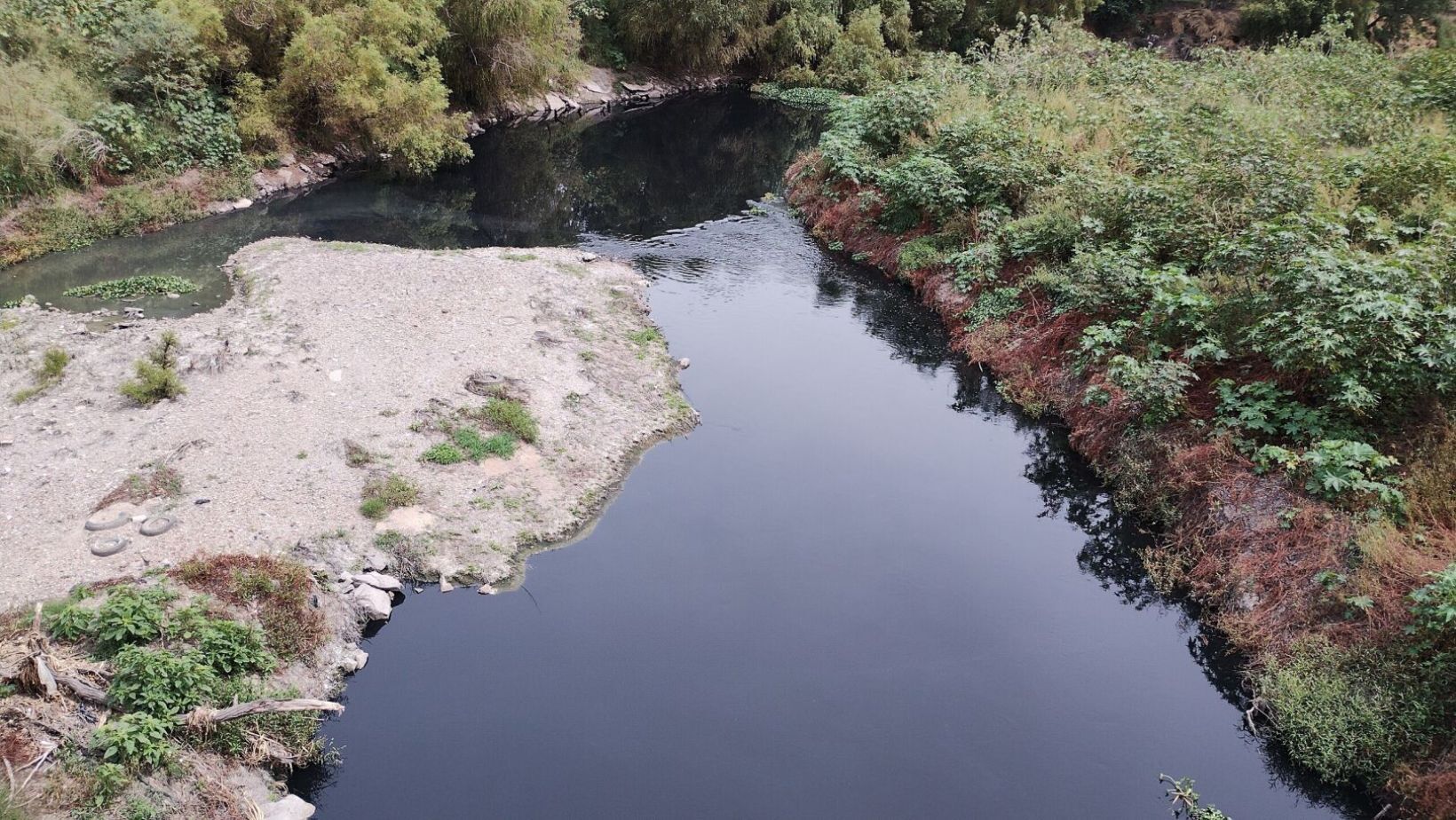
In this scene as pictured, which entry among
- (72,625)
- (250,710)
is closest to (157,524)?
(72,625)

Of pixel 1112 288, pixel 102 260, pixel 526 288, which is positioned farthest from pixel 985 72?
pixel 102 260

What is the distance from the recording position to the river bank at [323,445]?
35.7 ft

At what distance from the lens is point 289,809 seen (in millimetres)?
8945

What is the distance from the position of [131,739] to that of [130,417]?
7.17m

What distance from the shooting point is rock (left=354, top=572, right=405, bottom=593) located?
11586 millimetres

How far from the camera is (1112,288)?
16953mm

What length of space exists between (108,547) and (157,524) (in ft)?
2.01

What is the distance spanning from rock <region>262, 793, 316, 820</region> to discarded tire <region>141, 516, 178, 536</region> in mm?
4239

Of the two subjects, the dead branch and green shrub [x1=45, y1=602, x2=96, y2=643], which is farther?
green shrub [x1=45, y1=602, x2=96, y2=643]

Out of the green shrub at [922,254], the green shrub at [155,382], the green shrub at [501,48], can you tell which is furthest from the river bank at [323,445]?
the green shrub at [501,48]

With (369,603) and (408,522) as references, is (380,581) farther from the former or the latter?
(408,522)

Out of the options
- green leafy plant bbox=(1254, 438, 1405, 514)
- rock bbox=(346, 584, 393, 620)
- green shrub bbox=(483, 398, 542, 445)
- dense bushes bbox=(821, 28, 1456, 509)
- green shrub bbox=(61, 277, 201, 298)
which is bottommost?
rock bbox=(346, 584, 393, 620)

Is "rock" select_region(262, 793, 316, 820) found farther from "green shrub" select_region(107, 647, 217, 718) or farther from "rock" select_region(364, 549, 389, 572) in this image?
"rock" select_region(364, 549, 389, 572)

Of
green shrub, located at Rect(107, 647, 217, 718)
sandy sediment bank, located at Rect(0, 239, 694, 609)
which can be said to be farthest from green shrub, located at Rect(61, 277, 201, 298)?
green shrub, located at Rect(107, 647, 217, 718)
